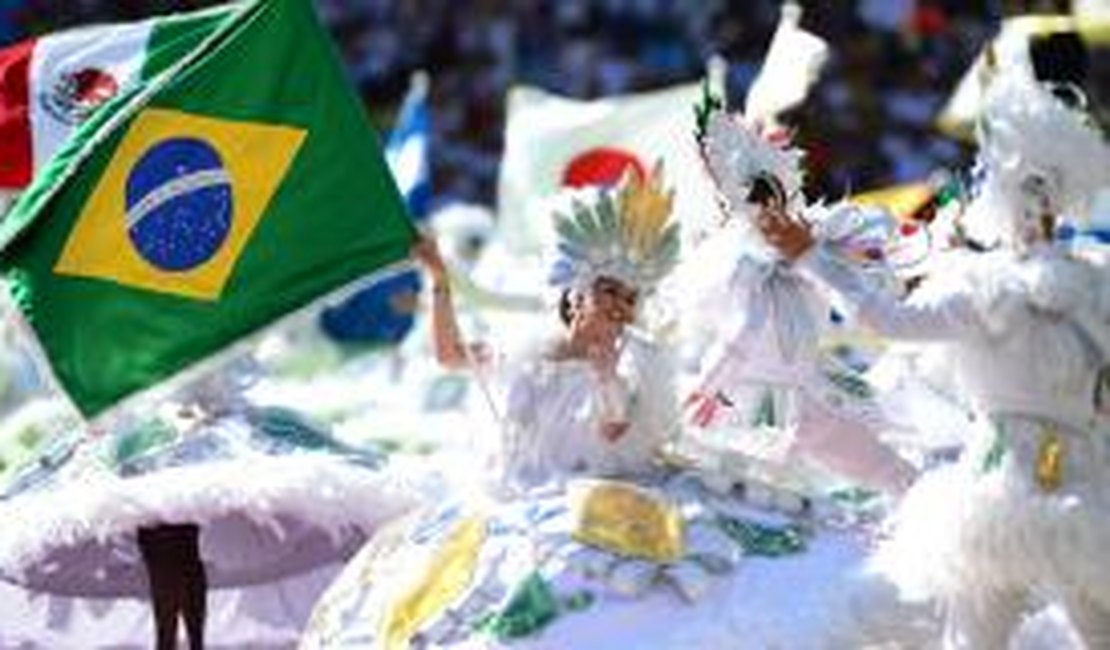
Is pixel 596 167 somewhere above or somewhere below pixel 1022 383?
below

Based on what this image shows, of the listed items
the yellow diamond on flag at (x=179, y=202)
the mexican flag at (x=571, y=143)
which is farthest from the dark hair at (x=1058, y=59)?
the mexican flag at (x=571, y=143)

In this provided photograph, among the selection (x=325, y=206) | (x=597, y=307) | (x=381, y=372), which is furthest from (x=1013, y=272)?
(x=381, y=372)

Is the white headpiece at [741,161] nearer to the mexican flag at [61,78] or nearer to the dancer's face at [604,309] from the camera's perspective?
the dancer's face at [604,309]

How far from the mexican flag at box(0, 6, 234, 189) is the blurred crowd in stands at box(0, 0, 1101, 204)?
26.4ft

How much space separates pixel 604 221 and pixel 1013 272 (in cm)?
104

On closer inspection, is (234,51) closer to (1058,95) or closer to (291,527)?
(291,527)

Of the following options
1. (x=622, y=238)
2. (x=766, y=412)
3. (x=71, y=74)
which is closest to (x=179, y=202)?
(x=622, y=238)

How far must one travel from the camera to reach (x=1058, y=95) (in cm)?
681

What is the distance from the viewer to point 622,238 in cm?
683

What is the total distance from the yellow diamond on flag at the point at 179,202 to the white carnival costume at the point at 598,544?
2.79 ft

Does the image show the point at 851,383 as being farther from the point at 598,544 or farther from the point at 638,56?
the point at 638,56

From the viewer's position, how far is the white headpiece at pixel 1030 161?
632 centimetres

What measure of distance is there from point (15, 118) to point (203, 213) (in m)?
1.53

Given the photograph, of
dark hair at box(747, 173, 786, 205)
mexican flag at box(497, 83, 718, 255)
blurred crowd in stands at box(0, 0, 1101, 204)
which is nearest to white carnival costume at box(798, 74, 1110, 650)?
dark hair at box(747, 173, 786, 205)
